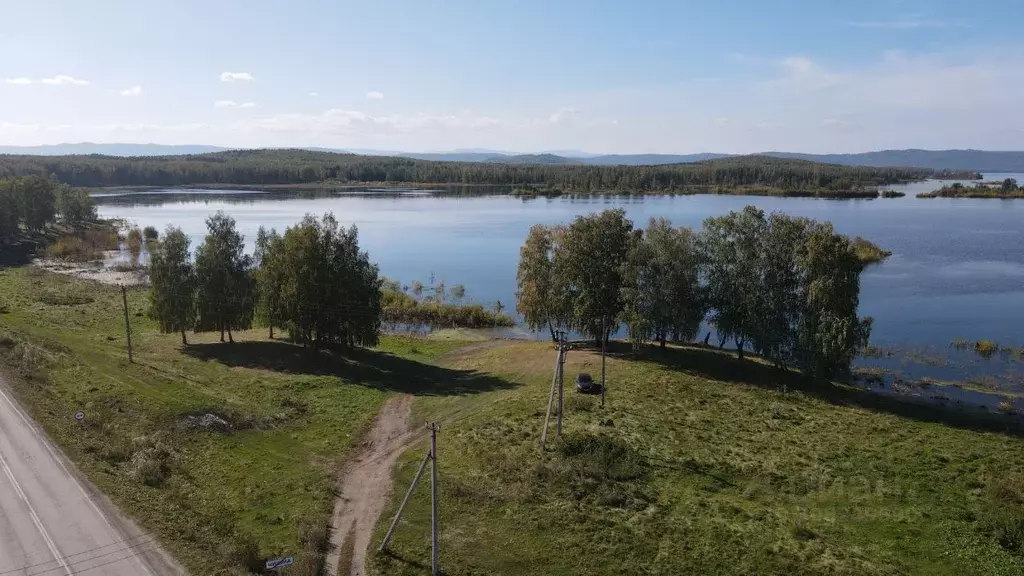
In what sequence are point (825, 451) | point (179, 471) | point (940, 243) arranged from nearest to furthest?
1. point (179, 471)
2. point (825, 451)
3. point (940, 243)

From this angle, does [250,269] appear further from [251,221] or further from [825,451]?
[251,221]

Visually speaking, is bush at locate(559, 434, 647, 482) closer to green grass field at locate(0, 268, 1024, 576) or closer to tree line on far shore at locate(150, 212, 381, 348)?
green grass field at locate(0, 268, 1024, 576)

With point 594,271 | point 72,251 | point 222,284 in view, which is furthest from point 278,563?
point 72,251

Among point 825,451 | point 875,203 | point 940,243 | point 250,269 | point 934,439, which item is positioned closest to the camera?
point 825,451

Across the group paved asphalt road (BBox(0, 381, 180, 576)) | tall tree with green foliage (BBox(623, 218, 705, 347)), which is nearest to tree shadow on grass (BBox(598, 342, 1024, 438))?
tall tree with green foliage (BBox(623, 218, 705, 347))

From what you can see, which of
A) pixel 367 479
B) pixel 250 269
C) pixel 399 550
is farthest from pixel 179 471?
pixel 250 269

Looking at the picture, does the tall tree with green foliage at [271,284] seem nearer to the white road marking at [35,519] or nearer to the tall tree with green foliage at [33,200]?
the white road marking at [35,519]
